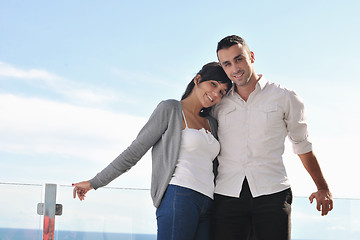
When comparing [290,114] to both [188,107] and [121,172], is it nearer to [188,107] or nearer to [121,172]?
[188,107]

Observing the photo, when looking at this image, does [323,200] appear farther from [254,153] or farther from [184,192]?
[184,192]

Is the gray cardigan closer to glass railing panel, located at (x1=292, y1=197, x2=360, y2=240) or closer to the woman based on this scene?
the woman

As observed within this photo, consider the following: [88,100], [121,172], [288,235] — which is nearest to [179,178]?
[121,172]

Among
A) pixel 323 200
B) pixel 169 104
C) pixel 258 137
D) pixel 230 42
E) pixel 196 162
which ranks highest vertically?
pixel 230 42

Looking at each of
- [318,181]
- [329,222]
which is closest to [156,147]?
[318,181]

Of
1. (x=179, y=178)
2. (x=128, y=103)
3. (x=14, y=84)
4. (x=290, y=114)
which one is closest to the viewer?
(x=179, y=178)

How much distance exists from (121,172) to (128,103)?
19.2m

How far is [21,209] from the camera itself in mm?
3537

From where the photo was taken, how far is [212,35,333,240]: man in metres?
2.54

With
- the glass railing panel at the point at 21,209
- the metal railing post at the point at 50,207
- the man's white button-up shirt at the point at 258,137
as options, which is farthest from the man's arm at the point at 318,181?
the glass railing panel at the point at 21,209

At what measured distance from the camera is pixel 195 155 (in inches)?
98.3

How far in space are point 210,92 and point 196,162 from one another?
41 centimetres

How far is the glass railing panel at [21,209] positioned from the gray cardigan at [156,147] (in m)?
1.07

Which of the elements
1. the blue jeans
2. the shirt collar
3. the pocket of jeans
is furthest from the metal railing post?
the shirt collar
